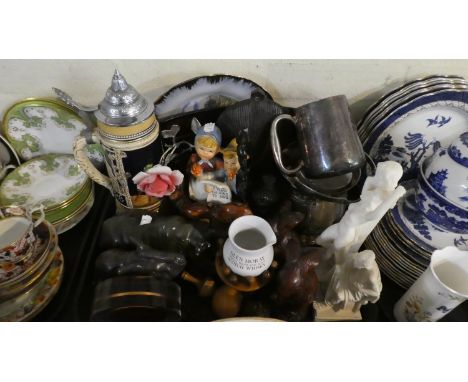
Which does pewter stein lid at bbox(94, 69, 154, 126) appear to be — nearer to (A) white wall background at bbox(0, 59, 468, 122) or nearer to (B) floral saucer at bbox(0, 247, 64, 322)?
(A) white wall background at bbox(0, 59, 468, 122)

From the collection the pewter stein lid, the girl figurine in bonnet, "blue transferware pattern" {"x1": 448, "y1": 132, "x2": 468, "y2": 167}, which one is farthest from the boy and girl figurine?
"blue transferware pattern" {"x1": 448, "y1": 132, "x2": 468, "y2": 167}

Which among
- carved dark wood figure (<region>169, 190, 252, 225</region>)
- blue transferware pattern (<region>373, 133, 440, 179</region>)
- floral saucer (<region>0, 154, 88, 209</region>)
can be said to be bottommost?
floral saucer (<region>0, 154, 88, 209</region>)

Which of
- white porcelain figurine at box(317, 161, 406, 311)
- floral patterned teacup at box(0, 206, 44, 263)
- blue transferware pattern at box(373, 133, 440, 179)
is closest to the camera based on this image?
white porcelain figurine at box(317, 161, 406, 311)

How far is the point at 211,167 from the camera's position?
2.49 feet

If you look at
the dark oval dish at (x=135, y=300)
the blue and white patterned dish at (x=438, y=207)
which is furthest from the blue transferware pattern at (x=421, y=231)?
the dark oval dish at (x=135, y=300)

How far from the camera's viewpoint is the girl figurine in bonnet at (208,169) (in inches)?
28.8

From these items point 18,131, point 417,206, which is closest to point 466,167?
point 417,206

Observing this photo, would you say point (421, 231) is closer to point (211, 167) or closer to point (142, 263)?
point (211, 167)

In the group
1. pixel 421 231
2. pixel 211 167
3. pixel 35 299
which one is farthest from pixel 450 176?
pixel 35 299

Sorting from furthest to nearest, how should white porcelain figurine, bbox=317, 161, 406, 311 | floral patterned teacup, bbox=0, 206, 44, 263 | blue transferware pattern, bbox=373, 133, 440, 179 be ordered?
blue transferware pattern, bbox=373, 133, 440, 179 → floral patterned teacup, bbox=0, 206, 44, 263 → white porcelain figurine, bbox=317, 161, 406, 311

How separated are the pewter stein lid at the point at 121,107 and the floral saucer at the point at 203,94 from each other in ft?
0.48

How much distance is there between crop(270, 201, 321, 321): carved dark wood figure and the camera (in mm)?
660

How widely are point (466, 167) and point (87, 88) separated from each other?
801mm

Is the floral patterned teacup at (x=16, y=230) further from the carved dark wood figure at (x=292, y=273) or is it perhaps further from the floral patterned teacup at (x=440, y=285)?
the floral patterned teacup at (x=440, y=285)
